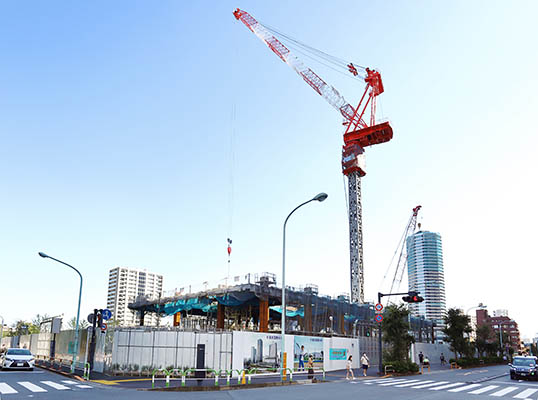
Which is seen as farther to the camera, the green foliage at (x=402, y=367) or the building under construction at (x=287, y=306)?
the building under construction at (x=287, y=306)

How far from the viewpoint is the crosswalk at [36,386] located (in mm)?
17375

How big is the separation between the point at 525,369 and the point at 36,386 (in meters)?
31.4

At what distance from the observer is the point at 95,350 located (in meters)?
28.8

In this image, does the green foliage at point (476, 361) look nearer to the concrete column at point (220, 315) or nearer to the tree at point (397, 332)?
the tree at point (397, 332)

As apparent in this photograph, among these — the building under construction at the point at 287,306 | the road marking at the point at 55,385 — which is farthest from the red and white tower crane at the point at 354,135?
the road marking at the point at 55,385

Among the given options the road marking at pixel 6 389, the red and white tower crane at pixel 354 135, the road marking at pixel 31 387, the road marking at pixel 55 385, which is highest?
the red and white tower crane at pixel 354 135

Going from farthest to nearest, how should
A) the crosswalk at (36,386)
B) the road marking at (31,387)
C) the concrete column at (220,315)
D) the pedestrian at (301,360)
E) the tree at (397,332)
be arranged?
the concrete column at (220,315) → the tree at (397,332) → the pedestrian at (301,360) → the road marking at (31,387) → the crosswalk at (36,386)

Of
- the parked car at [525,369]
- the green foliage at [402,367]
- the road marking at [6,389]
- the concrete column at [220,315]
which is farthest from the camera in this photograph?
the concrete column at [220,315]

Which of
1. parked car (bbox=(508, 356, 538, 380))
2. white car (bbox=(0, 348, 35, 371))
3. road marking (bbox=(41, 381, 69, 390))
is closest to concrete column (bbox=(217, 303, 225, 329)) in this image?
white car (bbox=(0, 348, 35, 371))

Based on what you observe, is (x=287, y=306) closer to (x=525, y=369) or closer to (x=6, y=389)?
(x=525, y=369)

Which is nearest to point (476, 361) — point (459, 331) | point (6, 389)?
point (459, 331)

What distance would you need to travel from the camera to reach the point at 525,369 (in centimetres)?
3066

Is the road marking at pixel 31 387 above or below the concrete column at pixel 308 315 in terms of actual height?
below

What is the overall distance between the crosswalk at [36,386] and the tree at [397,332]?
92.1 feet
